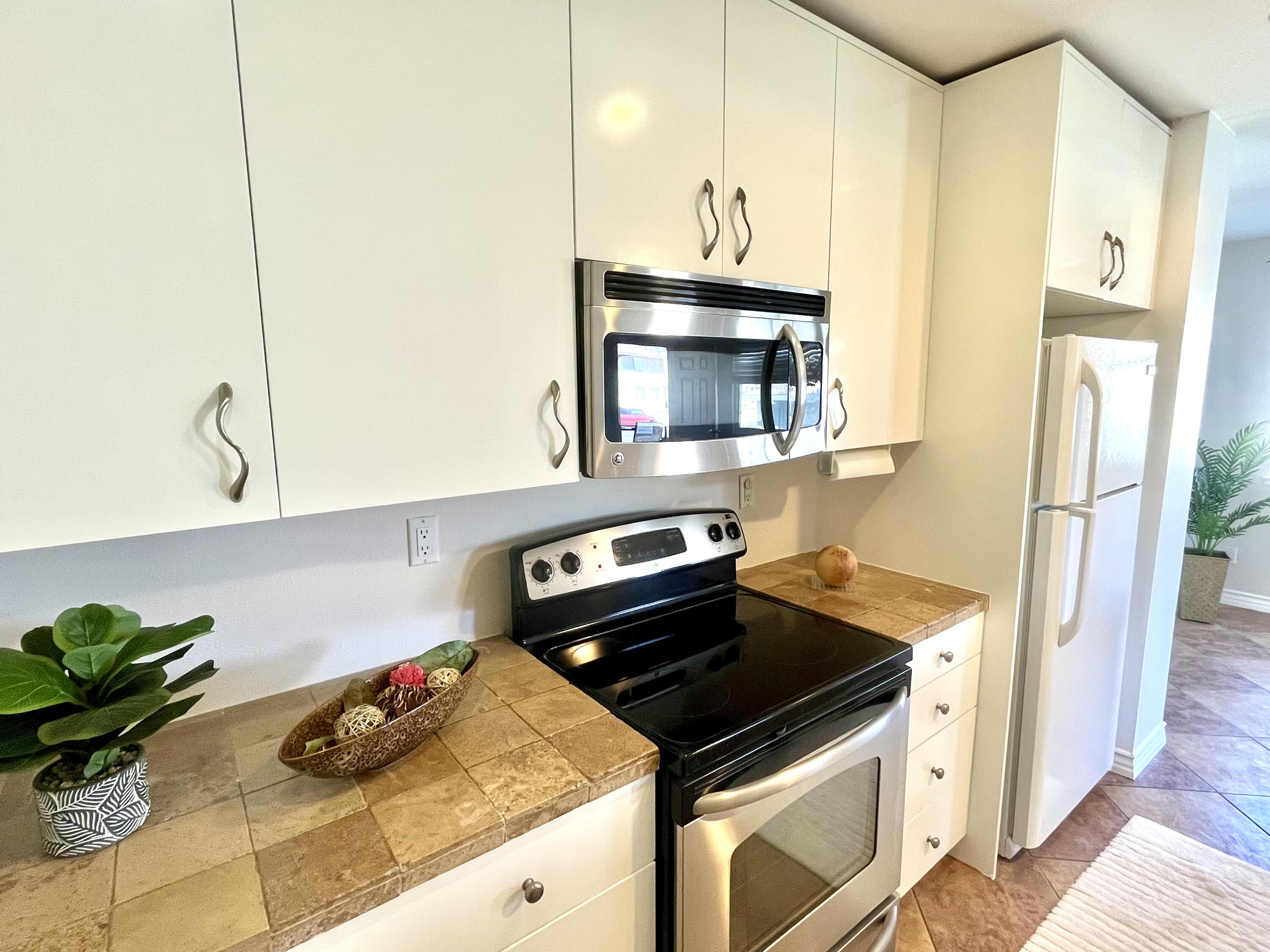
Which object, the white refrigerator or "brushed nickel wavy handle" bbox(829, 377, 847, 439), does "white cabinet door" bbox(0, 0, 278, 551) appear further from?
the white refrigerator

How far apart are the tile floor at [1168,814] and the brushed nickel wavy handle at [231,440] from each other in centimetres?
198

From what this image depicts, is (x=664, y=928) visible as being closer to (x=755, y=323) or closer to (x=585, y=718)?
(x=585, y=718)

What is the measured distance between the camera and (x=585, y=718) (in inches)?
46.3

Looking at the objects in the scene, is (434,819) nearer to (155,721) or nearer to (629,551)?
(155,721)

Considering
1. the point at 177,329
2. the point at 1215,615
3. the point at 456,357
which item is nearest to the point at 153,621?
the point at 177,329

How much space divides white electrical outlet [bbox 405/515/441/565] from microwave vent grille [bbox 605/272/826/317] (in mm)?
627

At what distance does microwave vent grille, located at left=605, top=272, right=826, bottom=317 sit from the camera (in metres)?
1.22

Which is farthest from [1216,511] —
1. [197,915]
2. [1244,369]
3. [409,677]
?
[197,915]

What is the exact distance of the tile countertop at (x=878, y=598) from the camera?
5.41ft

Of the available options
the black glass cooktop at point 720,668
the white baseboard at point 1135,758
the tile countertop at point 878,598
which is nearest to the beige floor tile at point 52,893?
the black glass cooktop at point 720,668

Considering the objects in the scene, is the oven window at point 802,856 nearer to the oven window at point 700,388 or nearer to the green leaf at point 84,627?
the oven window at point 700,388

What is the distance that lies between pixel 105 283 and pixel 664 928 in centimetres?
131

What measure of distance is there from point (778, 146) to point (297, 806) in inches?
61.7

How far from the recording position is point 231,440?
87 centimetres
